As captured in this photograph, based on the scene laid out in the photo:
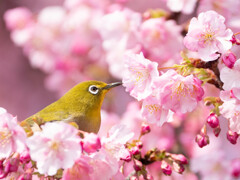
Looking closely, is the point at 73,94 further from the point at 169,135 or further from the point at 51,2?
the point at 51,2

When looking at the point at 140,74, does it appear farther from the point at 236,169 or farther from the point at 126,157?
the point at 236,169

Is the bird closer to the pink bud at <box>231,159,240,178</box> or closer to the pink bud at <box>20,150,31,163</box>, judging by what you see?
the pink bud at <box>20,150,31,163</box>

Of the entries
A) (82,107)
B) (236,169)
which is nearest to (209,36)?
(82,107)

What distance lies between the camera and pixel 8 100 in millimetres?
3816

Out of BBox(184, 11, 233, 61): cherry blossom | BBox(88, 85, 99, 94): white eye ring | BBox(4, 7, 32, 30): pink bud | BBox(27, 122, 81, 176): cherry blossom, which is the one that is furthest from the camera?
BBox(4, 7, 32, 30): pink bud

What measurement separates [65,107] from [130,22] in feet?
2.01

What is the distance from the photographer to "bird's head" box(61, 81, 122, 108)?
1.74 m

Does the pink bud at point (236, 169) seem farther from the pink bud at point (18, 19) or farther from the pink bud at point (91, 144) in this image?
the pink bud at point (18, 19)

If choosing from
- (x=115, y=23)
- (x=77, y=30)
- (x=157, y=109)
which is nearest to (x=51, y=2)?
(x=77, y=30)

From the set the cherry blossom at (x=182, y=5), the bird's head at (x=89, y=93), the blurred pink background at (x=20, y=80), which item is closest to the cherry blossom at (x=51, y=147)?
the bird's head at (x=89, y=93)

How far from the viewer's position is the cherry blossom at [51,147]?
1.14 meters

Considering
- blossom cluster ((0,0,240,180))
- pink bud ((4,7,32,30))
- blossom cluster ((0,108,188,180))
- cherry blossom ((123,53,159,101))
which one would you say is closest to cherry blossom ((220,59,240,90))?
blossom cluster ((0,0,240,180))

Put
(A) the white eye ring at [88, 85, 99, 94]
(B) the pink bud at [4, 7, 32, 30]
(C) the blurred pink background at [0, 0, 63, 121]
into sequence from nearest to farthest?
(A) the white eye ring at [88, 85, 99, 94], (B) the pink bud at [4, 7, 32, 30], (C) the blurred pink background at [0, 0, 63, 121]

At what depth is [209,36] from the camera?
4.20 ft
